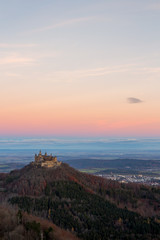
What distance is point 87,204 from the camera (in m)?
54.7

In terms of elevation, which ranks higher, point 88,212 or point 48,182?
point 48,182

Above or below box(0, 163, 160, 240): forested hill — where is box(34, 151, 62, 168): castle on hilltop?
above

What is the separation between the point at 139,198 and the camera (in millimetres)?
74500

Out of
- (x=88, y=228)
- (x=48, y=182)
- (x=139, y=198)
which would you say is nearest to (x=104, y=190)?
(x=139, y=198)

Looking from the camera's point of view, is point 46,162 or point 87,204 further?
point 46,162

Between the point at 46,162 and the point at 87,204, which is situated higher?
the point at 46,162

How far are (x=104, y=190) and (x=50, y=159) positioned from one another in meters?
23.2

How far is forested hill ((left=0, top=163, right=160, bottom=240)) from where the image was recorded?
129ft

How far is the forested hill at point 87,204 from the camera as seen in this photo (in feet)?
129

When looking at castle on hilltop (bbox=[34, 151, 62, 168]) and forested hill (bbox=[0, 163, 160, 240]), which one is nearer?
forested hill (bbox=[0, 163, 160, 240])

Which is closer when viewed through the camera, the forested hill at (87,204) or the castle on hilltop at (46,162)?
the forested hill at (87,204)

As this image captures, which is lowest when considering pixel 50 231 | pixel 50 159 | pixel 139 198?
pixel 139 198

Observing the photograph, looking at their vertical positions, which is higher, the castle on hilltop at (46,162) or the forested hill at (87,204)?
the castle on hilltop at (46,162)

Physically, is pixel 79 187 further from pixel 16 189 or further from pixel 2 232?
pixel 2 232
